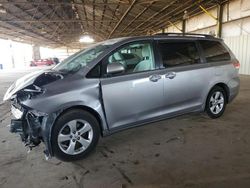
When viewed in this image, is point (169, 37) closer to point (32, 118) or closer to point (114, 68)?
point (114, 68)

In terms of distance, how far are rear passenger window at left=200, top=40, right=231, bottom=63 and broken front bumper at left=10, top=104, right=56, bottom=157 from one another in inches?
110

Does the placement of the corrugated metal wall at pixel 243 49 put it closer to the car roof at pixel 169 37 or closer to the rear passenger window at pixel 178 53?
the car roof at pixel 169 37

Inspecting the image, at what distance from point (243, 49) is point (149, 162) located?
10653 mm

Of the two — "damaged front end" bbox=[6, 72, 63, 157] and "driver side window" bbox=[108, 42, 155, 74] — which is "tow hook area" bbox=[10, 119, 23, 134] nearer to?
"damaged front end" bbox=[6, 72, 63, 157]

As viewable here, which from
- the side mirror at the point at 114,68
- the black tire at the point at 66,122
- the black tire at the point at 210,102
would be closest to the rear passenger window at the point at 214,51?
the black tire at the point at 210,102

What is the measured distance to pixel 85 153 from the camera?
2.80 metres

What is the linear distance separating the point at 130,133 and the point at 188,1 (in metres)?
10.3

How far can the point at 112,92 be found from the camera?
2.82 metres

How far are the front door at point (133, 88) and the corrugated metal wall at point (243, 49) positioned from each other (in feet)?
31.2

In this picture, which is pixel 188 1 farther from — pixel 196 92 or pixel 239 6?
pixel 196 92

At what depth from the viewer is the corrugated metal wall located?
425 inches

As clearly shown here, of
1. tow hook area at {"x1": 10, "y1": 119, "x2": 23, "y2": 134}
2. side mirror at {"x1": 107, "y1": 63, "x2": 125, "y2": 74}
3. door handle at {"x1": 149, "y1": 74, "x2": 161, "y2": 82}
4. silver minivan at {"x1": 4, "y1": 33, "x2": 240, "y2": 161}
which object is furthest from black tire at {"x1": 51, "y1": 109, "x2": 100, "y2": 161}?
door handle at {"x1": 149, "y1": 74, "x2": 161, "y2": 82}

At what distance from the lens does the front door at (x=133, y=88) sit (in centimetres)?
283

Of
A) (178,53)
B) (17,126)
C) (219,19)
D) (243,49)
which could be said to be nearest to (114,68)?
(178,53)
